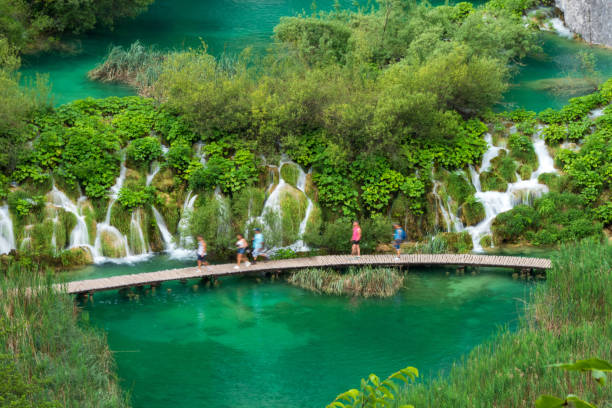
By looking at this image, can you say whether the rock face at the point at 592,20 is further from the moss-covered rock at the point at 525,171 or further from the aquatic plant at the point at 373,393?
the aquatic plant at the point at 373,393

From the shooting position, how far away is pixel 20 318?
13.5 m

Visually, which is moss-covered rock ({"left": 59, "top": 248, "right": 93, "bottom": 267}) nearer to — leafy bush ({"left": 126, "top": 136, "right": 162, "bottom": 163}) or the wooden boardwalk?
the wooden boardwalk

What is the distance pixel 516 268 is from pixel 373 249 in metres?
4.38

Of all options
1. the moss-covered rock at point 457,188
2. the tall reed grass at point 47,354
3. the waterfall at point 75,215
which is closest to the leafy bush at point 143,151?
the waterfall at point 75,215

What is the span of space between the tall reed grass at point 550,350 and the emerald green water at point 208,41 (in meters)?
13.6

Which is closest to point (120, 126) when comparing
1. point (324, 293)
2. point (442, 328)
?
point (324, 293)

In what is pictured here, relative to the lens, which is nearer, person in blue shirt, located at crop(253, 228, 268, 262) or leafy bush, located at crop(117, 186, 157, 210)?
person in blue shirt, located at crop(253, 228, 268, 262)

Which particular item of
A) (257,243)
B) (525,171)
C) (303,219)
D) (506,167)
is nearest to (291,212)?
(303,219)

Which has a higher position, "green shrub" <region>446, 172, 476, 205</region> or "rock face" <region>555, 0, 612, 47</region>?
"rock face" <region>555, 0, 612, 47</region>

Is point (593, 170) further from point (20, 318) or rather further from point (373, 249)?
point (20, 318)

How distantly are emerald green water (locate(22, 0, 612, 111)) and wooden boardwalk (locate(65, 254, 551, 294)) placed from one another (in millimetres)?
10029

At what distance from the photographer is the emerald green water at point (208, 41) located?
97.2ft

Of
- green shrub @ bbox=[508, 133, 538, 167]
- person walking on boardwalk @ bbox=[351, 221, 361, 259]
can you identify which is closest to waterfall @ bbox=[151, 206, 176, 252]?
person walking on boardwalk @ bbox=[351, 221, 361, 259]

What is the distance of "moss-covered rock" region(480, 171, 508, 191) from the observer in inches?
942
